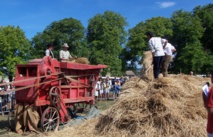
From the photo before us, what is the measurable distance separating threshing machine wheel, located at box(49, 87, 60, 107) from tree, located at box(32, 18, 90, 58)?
37.5 metres

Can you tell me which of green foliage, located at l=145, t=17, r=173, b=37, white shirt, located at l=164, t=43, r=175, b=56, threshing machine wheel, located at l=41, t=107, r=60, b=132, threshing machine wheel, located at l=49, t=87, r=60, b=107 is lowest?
threshing machine wheel, located at l=41, t=107, r=60, b=132

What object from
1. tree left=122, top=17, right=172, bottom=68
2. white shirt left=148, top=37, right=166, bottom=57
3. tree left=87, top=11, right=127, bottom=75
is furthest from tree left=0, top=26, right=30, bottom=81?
white shirt left=148, top=37, right=166, bottom=57

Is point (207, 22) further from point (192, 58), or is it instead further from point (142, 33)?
point (142, 33)

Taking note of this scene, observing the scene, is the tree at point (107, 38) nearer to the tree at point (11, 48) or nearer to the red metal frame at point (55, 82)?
the tree at point (11, 48)

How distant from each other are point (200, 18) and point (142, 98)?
140ft

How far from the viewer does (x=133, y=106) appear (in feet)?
22.9

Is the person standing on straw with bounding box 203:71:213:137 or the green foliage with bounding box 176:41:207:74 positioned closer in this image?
the person standing on straw with bounding box 203:71:213:137

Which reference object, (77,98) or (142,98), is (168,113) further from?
(77,98)

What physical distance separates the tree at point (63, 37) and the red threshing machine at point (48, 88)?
36.7 m

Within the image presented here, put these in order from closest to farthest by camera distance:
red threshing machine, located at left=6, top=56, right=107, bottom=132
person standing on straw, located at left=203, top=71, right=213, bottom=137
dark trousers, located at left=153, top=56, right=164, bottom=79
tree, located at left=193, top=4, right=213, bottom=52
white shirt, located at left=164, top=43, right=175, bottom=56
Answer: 1. person standing on straw, located at left=203, top=71, right=213, bottom=137
2. dark trousers, located at left=153, top=56, right=164, bottom=79
3. red threshing machine, located at left=6, top=56, right=107, bottom=132
4. white shirt, located at left=164, top=43, right=175, bottom=56
5. tree, located at left=193, top=4, right=213, bottom=52

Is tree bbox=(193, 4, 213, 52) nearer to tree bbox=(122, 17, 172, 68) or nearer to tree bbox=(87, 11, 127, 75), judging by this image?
tree bbox=(122, 17, 172, 68)

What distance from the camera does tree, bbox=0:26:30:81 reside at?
124 feet

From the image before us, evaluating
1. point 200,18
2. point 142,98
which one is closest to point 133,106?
point 142,98

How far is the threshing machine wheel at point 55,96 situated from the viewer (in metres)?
8.83
